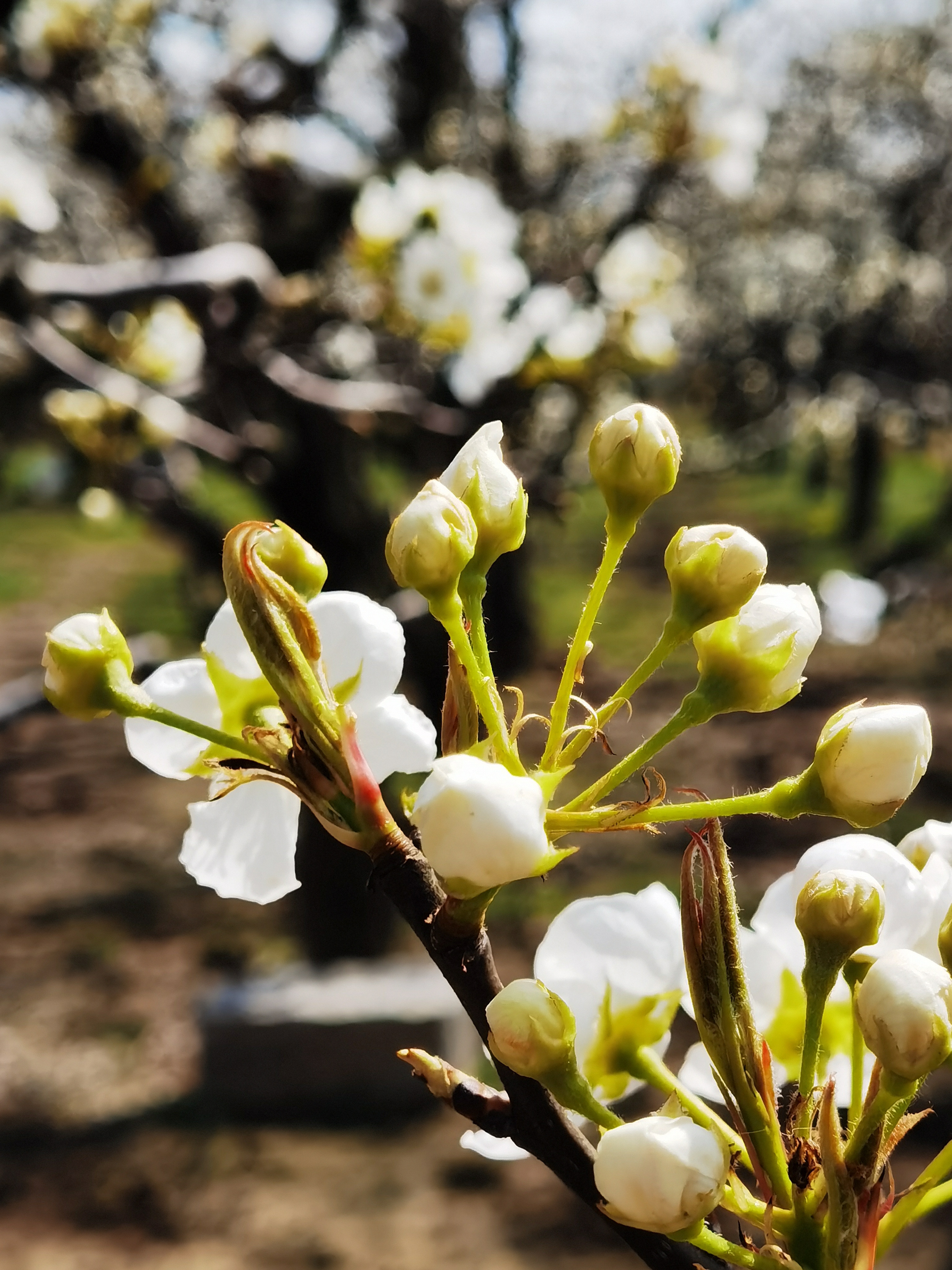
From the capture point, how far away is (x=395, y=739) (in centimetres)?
54

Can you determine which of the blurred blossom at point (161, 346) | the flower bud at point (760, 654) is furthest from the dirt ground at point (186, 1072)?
the blurred blossom at point (161, 346)

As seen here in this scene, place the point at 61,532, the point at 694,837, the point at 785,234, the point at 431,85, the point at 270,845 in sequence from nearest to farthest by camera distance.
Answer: the point at 694,837 → the point at 270,845 → the point at 431,85 → the point at 61,532 → the point at 785,234

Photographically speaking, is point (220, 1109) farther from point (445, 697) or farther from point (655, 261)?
point (445, 697)

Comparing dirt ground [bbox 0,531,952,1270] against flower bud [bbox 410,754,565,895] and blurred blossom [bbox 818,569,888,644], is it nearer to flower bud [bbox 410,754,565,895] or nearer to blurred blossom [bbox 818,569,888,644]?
blurred blossom [bbox 818,569,888,644]

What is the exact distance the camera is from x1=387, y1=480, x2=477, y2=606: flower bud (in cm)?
51

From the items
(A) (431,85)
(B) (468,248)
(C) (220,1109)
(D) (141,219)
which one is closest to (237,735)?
(B) (468,248)

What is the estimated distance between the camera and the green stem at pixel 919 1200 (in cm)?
51

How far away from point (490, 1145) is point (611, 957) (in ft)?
0.42

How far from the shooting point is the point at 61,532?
1097 cm

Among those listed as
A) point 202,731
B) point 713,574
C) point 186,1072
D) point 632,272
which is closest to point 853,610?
point 632,272

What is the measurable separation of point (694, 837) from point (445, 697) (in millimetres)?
124

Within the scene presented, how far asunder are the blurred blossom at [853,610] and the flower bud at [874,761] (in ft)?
21.4

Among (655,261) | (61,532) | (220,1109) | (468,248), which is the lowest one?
(220,1109)

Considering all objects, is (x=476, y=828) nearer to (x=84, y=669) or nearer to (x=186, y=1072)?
(x=84, y=669)
